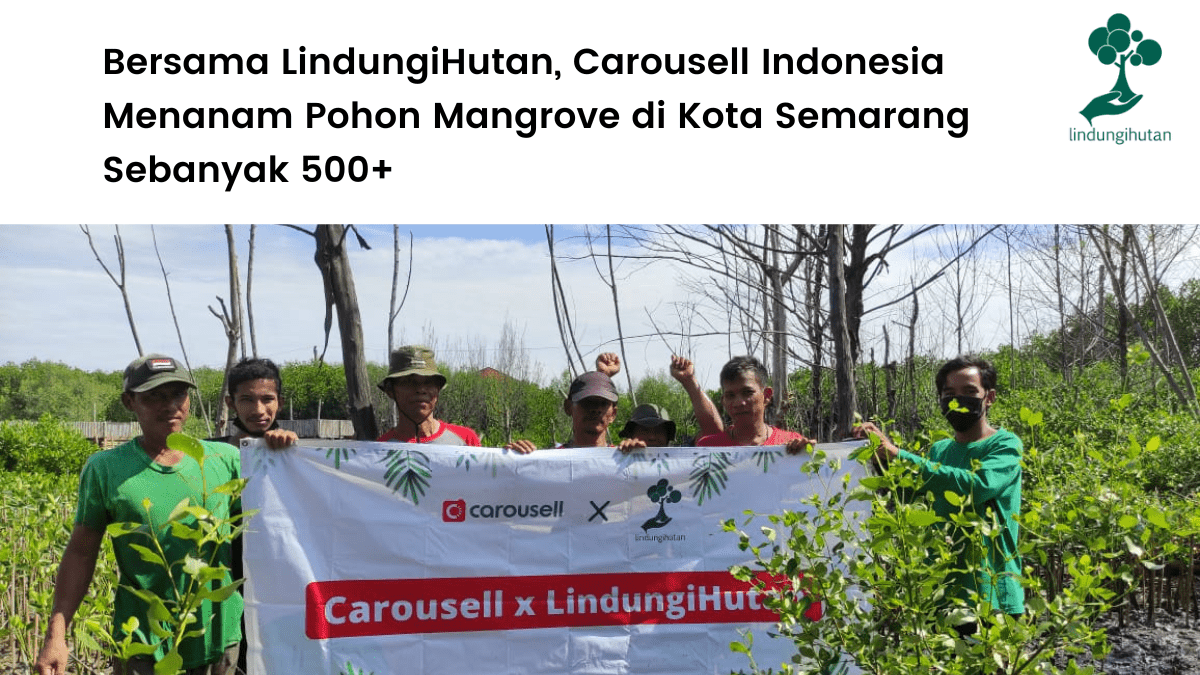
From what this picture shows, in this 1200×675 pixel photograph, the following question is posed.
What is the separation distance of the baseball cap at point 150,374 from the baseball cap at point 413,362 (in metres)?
1.12

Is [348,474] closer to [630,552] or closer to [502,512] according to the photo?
[502,512]

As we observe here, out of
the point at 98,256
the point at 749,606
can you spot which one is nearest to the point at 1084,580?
the point at 749,606

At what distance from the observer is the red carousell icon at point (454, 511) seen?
152 inches

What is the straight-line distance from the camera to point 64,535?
5035 mm

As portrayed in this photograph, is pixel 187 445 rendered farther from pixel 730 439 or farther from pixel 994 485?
pixel 730 439

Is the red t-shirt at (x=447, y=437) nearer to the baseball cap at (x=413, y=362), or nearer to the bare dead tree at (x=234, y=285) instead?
the baseball cap at (x=413, y=362)

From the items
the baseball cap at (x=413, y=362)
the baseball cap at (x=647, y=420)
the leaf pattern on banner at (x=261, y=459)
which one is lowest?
the leaf pattern on banner at (x=261, y=459)

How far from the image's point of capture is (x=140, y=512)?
2.96m

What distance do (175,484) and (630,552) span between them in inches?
70.9

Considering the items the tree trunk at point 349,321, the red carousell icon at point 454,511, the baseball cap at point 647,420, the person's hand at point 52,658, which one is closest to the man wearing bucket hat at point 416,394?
the red carousell icon at point 454,511

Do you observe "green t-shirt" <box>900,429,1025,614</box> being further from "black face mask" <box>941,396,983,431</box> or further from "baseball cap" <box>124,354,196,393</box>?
"baseball cap" <box>124,354,196,393</box>

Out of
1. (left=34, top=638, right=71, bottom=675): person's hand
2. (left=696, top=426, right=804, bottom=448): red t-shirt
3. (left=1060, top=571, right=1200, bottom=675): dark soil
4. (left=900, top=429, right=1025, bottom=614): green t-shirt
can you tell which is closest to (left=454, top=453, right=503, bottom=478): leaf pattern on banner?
(left=696, top=426, right=804, bottom=448): red t-shirt

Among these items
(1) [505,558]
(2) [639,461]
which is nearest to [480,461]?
(1) [505,558]

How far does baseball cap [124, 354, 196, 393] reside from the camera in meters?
3.04
